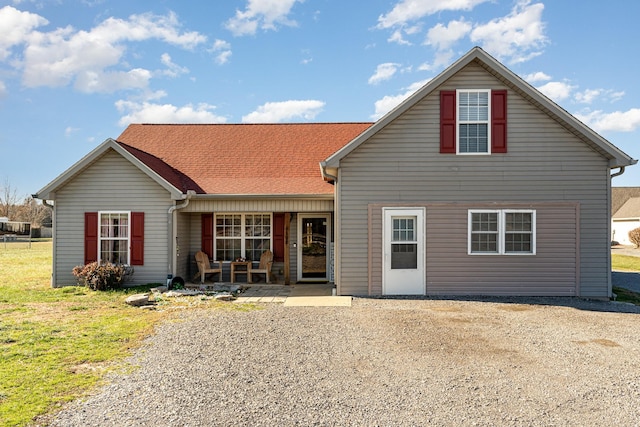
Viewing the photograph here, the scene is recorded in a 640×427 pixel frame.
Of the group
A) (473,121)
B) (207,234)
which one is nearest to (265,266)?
(207,234)

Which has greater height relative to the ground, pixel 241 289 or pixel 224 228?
pixel 224 228

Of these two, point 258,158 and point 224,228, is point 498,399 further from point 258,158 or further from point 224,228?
point 258,158

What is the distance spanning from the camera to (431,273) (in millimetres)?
11328

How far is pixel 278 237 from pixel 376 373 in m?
8.79

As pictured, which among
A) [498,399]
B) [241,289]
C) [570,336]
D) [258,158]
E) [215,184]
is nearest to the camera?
[498,399]

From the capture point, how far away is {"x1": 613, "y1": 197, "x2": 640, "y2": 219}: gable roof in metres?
37.5

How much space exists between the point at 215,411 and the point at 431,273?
7.84 meters

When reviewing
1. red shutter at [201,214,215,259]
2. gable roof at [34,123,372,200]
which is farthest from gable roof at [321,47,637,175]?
red shutter at [201,214,215,259]

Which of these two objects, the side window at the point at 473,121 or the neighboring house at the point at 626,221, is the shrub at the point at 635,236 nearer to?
the neighboring house at the point at 626,221

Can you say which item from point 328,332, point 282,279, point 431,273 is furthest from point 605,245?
point 282,279

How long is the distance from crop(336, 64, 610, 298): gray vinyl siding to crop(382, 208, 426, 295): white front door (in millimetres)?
229

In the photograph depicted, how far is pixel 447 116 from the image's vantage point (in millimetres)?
11227

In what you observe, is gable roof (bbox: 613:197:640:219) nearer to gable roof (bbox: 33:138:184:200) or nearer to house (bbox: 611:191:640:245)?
house (bbox: 611:191:640:245)

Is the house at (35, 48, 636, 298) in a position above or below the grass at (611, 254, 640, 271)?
above
